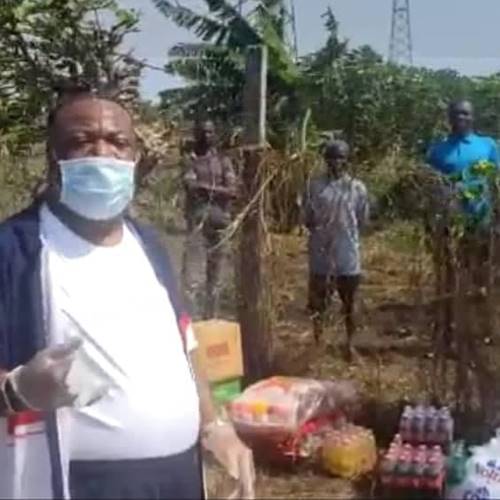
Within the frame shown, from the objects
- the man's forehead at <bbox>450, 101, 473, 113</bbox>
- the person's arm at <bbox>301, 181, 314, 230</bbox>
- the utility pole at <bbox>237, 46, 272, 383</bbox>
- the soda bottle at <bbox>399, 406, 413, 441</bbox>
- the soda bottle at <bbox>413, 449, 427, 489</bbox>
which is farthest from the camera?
the man's forehead at <bbox>450, 101, 473, 113</bbox>

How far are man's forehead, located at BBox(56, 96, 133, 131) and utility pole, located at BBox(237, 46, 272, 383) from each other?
8.07 feet

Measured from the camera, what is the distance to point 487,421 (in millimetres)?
4293

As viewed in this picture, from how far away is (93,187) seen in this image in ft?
6.46

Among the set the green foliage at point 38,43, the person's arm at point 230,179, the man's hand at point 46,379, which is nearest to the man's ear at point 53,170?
the man's hand at point 46,379

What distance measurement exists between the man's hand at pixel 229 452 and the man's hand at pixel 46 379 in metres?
0.35

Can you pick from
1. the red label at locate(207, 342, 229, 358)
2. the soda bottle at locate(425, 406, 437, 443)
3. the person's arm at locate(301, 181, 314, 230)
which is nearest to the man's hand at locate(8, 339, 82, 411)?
the red label at locate(207, 342, 229, 358)

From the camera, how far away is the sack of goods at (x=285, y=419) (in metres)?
3.82

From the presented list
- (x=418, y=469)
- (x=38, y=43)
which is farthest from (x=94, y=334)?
(x=38, y=43)

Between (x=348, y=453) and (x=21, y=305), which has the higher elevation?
(x=21, y=305)

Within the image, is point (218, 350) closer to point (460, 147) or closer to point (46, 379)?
point (460, 147)

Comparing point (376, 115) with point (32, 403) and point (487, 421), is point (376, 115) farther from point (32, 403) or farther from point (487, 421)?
point (32, 403)

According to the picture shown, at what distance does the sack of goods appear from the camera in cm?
382

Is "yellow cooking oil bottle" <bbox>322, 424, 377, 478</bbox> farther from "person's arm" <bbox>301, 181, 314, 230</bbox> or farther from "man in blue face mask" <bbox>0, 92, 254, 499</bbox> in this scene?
"man in blue face mask" <bbox>0, 92, 254, 499</bbox>

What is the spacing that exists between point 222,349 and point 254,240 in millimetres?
745
